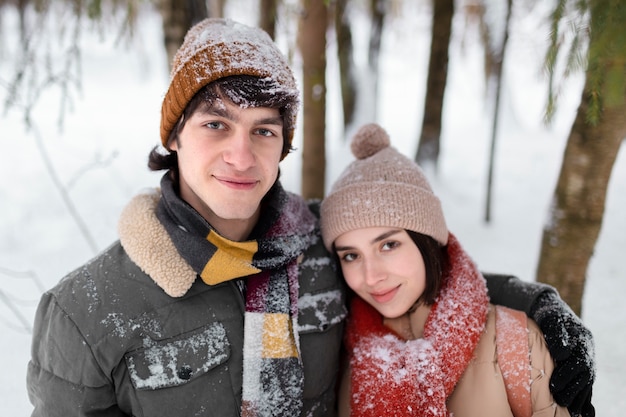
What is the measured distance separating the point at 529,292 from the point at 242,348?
1327mm

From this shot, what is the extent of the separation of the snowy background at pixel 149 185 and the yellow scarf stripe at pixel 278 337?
1013mm

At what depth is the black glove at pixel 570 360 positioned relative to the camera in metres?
1.78

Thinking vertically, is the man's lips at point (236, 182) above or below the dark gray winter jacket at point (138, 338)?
above

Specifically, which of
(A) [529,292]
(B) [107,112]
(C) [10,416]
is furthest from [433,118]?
(B) [107,112]

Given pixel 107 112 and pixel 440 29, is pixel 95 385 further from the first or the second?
pixel 107 112

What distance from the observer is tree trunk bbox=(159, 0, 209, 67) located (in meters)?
3.48

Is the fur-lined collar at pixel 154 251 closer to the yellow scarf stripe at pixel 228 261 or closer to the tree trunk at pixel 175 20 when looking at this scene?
the yellow scarf stripe at pixel 228 261

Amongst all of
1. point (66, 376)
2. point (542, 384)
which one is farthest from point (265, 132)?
point (542, 384)

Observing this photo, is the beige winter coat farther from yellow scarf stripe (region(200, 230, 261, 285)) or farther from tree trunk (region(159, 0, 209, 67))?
tree trunk (region(159, 0, 209, 67))

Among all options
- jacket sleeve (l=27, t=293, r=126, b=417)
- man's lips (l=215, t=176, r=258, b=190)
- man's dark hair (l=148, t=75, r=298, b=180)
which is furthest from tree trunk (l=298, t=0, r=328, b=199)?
jacket sleeve (l=27, t=293, r=126, b=417)

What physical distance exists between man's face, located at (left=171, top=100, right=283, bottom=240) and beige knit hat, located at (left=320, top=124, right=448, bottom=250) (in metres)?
0.47

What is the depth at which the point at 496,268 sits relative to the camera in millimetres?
→ 4965

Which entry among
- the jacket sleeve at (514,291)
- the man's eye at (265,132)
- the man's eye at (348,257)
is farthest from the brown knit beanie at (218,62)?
the jacket sleeve at (514,291)

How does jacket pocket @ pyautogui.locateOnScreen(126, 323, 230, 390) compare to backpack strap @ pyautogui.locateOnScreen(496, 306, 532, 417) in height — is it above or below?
above
